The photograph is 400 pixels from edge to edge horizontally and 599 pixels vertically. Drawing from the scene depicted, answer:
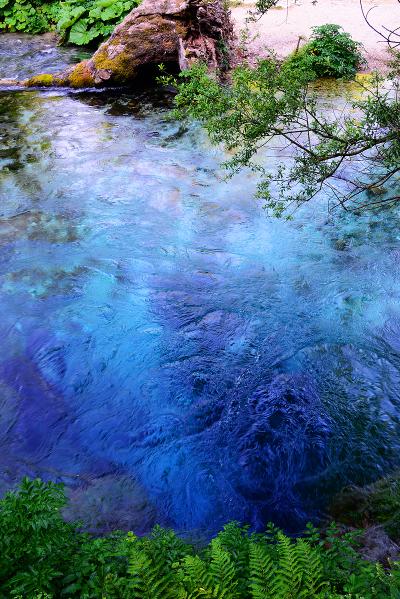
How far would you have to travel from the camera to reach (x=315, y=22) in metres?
16.2

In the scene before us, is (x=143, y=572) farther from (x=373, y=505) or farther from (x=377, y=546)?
(x=373, y=505)

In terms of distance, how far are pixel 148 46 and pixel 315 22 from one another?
6147 mm

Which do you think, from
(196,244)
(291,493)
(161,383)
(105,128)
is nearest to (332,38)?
(105,128)

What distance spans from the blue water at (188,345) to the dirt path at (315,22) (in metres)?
7.55

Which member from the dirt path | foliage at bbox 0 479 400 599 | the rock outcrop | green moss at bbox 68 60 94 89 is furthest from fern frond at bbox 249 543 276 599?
the dirt path

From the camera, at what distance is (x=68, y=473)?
14.9ft

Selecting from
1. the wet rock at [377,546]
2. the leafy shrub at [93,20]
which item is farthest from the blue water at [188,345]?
the leafy shrub at [93,20]

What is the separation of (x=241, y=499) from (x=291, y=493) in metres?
0.42

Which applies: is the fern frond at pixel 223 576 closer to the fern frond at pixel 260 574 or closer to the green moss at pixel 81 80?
the fern frond at pixel 260 574

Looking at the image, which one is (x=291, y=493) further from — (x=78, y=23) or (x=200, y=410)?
(x=78, y=23)

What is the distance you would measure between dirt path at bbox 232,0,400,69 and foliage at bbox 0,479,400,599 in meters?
13.7

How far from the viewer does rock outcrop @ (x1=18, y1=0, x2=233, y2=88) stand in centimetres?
1327

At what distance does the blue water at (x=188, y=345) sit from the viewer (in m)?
4.45

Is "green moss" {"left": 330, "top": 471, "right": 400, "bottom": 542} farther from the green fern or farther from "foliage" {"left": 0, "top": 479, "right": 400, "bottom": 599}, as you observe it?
the green fern
